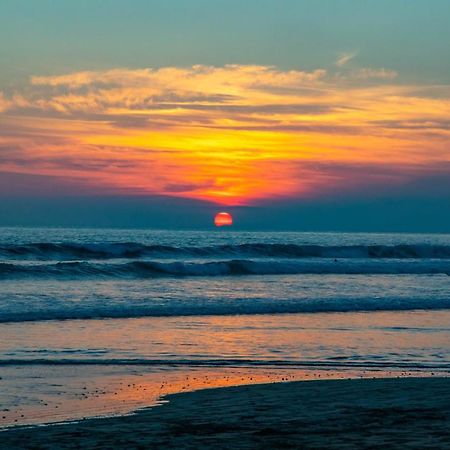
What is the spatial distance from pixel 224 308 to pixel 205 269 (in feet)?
67.6

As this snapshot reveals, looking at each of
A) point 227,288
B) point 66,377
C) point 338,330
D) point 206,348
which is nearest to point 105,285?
point 227,288

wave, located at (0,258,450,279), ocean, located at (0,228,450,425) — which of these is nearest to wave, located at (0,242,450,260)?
wave, located at (0,258,450,279)

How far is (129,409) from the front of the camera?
32.3ft

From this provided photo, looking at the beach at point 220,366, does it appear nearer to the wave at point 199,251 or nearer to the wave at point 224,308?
the wave at point 224,308

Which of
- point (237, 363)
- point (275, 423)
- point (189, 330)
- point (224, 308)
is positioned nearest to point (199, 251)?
point (224, 308)

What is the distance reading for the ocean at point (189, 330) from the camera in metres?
12.3

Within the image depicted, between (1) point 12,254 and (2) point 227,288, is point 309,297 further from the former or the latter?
(1) point 12,254

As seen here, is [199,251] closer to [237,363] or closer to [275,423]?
[237,363]

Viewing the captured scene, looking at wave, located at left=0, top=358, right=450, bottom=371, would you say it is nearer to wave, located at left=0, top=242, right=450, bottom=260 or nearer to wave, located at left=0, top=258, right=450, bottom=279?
wave, located at left=0, top=258, right=450, bottom=279

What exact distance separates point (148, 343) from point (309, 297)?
12232mm

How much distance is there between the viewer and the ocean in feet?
40.5

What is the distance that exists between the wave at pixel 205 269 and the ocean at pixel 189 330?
206mm

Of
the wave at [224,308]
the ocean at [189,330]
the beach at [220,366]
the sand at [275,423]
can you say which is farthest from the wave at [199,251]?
the sand at [275,423]

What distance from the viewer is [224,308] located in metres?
23.0
